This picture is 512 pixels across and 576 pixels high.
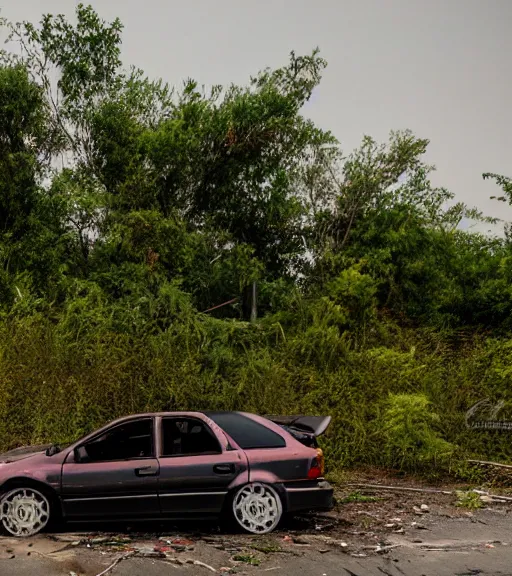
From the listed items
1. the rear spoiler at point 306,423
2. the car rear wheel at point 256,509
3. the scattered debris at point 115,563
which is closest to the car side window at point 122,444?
the car rear wheel at point 256,509

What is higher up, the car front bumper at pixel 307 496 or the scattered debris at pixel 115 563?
the car front bumper at pixel 307 496

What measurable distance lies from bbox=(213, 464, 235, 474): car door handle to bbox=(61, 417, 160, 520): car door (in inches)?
27.8

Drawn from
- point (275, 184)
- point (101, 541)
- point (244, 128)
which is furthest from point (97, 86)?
point (101, 541)

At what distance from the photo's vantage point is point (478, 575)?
7363 mm

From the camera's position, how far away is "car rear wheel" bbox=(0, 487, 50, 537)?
879cm

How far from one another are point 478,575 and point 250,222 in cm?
1936

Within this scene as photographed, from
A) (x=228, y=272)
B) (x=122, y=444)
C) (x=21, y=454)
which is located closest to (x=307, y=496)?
(x=122, y=444)

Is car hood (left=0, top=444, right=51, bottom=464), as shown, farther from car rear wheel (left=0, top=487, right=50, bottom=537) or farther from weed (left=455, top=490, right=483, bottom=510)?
weed (left=455, top=490, right=483, bottom=510)

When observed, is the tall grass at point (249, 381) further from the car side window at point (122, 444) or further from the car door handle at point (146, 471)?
the car door handle at point (146, 471)

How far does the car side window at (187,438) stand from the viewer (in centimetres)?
920

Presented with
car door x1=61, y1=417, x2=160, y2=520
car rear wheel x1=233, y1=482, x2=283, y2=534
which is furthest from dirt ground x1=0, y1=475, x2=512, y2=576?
car door x1=61, y1=417, x2=160, y2=520

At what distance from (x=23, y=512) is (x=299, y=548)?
3270mm

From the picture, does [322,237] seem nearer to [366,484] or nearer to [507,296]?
[507,296]

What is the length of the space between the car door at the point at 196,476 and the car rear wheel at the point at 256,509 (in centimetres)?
20
